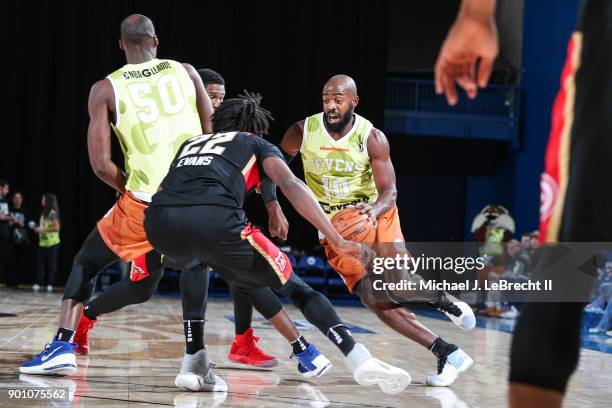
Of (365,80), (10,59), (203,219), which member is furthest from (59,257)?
(203,219)

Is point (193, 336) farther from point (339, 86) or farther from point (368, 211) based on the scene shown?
point (339, 86)

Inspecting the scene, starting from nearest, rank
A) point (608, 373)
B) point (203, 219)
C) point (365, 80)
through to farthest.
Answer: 1. point (203, 219)
2. point (608, 373)
3. point (365, 80)

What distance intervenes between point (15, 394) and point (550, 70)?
14.2 metres

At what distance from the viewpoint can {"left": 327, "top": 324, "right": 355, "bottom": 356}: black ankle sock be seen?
9.39 feet

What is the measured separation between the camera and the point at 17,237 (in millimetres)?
12312

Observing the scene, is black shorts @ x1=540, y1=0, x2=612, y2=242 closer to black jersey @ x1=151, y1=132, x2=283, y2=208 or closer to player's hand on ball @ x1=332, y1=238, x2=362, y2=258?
player's hand on ball @ x1=332, y1=238, x2=362, y2=258

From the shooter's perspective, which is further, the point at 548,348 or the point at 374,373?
the point at 374,373

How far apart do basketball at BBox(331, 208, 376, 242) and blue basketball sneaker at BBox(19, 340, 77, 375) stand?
1405 mm

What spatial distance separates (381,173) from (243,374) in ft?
4.05

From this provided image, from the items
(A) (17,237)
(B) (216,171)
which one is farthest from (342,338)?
(A) (17,237)

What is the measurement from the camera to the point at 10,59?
14.0m

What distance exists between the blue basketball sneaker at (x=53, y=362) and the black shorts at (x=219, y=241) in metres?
0.96

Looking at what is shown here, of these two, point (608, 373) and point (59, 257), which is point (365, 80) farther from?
A: point (608, 373)

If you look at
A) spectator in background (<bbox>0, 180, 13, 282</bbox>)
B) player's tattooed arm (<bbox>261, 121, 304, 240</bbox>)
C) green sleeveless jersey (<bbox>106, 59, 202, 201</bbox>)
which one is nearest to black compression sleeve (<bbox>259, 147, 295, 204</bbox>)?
player's tattooed arm (<bbox>261, 121, 304, 240</bbox>)
